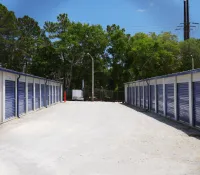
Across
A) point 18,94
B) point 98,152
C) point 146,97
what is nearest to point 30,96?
point 18,94

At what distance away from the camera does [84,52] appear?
45.3 meters

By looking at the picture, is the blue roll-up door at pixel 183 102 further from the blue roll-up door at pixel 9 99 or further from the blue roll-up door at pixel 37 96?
the blue roll-up door at pixel 37 96

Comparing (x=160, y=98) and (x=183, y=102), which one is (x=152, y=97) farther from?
(x=183, y=102)

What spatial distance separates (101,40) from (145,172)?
40461 mm

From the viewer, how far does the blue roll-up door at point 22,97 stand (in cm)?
1747

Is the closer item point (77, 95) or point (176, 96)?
point (176, 96)

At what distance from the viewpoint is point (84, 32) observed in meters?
45.3

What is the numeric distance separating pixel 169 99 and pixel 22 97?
9154 millimetres

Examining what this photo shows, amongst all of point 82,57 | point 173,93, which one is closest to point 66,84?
point 82,57

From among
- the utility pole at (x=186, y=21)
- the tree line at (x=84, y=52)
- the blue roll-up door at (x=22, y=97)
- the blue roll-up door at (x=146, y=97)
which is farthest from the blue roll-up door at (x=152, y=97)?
the utility pole at (x=186, y=21)

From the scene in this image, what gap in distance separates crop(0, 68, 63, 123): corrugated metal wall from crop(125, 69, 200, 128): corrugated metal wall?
8.74 meters

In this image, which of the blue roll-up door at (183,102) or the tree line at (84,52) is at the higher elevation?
the tree line at (84,52)

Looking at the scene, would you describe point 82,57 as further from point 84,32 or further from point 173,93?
point 173,93

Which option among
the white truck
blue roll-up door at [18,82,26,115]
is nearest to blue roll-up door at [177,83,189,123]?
blue roll-up door at [18,82,26,115]
